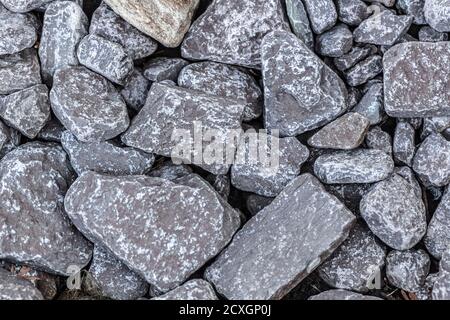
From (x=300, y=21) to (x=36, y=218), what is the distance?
1030 millimetres

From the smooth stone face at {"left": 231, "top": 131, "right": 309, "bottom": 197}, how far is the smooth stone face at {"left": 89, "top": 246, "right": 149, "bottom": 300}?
1.48 feet

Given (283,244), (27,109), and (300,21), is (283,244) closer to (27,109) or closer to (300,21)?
(300,21)

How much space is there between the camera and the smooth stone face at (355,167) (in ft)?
6.17

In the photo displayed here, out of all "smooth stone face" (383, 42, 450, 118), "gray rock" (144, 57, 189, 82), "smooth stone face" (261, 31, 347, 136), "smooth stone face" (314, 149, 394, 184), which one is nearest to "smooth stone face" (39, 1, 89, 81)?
"gray rock" (144, 57, 189, 82)

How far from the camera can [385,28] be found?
200cm

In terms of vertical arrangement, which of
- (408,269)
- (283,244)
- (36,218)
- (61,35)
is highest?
(61,35)

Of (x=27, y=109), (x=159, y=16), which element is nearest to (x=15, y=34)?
(x=27, y=109)

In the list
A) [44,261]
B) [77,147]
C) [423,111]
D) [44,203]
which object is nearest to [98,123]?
[77,147]

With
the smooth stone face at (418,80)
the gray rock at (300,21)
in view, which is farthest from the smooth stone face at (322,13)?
the smooth stone face at (418,80)

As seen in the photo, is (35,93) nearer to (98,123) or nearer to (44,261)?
(98,123)

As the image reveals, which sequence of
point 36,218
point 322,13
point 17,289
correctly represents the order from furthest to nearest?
point 322,13, point 36,218, point 17,289

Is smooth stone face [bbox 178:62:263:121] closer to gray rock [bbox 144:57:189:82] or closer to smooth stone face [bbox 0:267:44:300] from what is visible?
gray rock [bbox 144:57:189:82]

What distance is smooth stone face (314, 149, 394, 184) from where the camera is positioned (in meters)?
1.88
